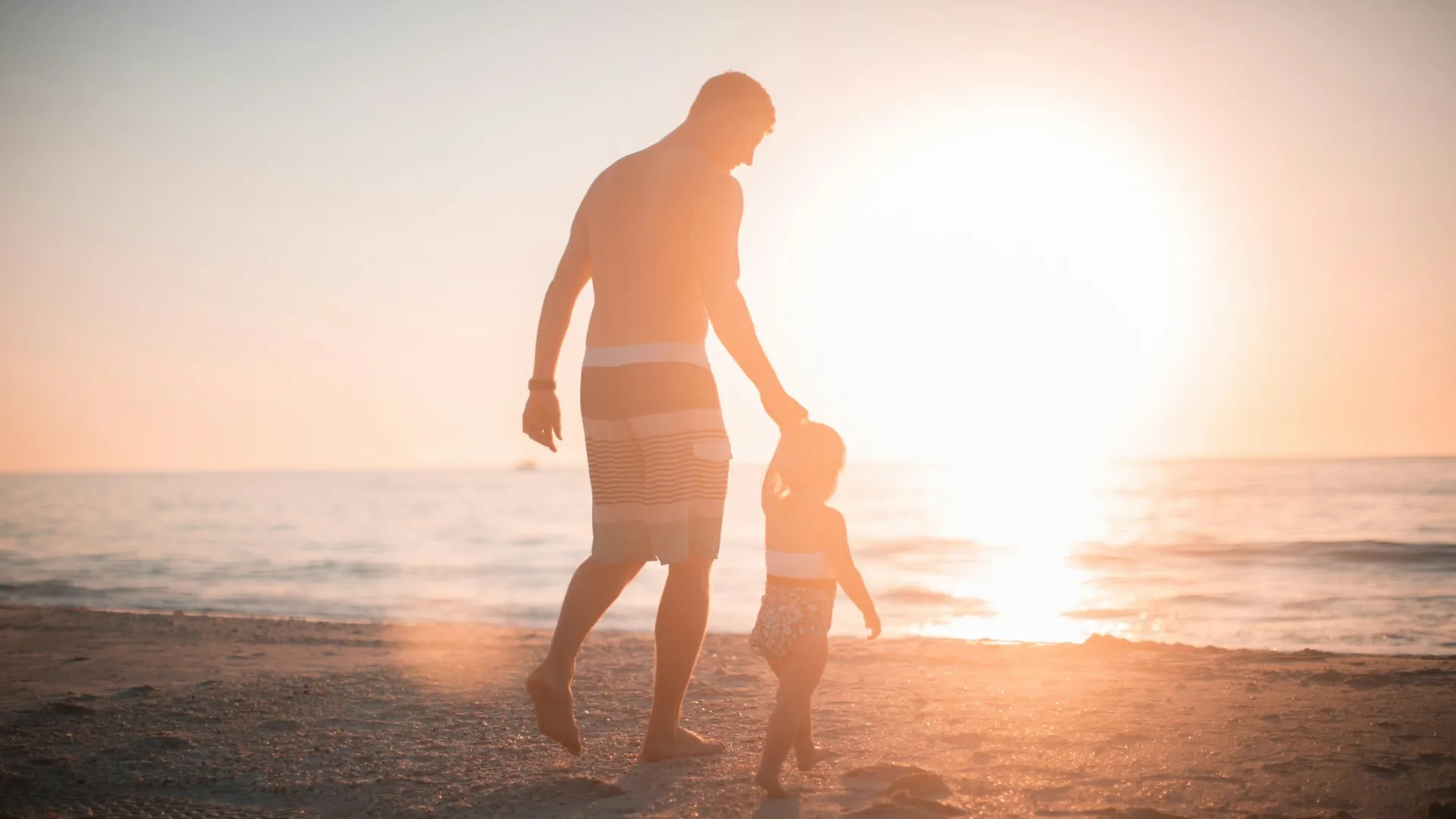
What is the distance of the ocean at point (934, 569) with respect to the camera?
378 inches

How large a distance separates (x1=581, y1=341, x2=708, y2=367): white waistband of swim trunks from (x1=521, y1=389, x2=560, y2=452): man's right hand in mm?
313

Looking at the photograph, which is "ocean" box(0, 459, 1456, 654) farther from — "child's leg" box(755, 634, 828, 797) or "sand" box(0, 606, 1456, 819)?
"sand" box(0, 606, 1456, 819)

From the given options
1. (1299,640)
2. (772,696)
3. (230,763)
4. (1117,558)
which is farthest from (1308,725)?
(1117,558)

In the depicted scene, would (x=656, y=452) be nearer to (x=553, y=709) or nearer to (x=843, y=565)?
(x=843, y=565)

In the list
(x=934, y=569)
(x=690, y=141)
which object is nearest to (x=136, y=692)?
(x=690, y=141)

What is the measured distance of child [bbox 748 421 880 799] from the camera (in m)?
2.90

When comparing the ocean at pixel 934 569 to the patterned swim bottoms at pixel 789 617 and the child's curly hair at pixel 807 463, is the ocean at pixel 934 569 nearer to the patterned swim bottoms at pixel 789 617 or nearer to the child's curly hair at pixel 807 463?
the child's curly hair at pixel 807 463

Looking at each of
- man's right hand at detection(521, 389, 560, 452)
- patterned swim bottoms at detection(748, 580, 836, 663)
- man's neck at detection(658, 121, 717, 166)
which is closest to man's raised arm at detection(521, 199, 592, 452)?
man's right hand at detection(521, 389, 560, 452)

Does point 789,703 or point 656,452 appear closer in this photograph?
point 789,703

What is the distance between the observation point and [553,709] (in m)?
2.96

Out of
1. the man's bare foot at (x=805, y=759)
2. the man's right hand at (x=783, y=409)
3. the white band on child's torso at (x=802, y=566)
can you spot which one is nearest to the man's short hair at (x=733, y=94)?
the man's right hand at (x=783, y=409)

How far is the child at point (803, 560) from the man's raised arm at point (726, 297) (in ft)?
0.38

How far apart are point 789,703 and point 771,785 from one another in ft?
0.73

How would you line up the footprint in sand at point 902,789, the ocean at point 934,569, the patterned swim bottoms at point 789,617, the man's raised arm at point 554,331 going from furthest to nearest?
the ocean at point 934,569, the man's raised arm at point 554,331, the patterned swim bottoms at point 789,617, the footprint in sand at point 902,789
